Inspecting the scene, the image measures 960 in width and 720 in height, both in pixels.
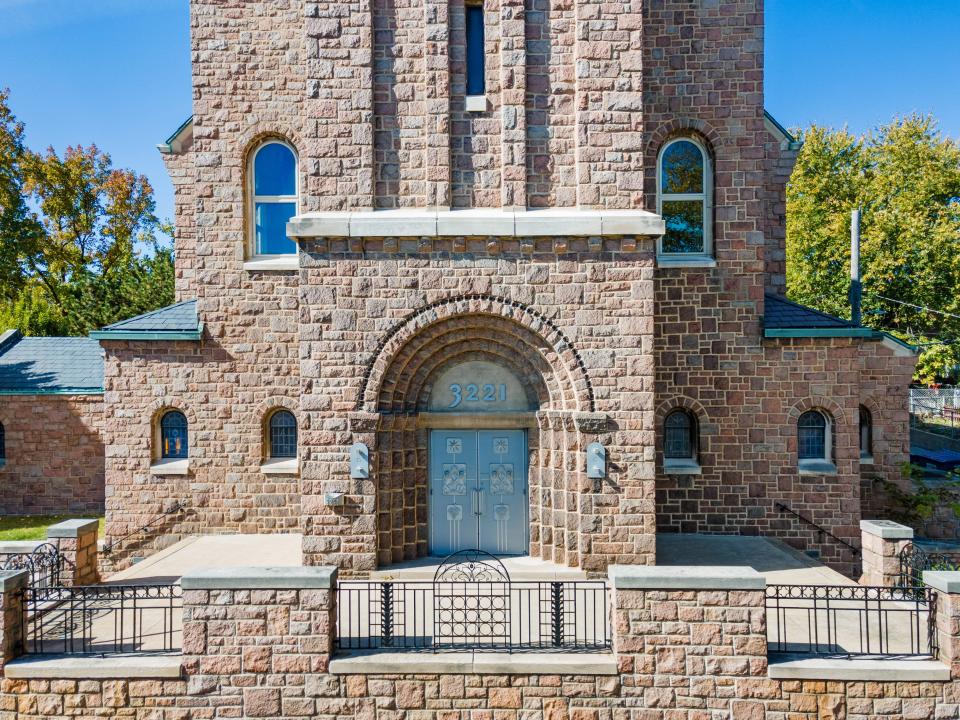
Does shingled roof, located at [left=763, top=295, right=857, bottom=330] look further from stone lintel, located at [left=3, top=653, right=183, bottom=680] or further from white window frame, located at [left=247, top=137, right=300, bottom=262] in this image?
stone lintel, located at [left=3, top=653, right=183, bottom=680]

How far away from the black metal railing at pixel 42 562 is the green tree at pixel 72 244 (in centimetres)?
1773

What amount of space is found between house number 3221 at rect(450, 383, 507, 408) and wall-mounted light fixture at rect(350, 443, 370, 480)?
168 cm

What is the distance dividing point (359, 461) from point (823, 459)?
9.40 metres

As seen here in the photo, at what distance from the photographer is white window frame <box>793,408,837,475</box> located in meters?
11.7

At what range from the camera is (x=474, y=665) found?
264 inches

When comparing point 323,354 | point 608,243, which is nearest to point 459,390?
point 323,354

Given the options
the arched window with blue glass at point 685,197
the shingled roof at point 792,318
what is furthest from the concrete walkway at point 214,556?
the shingled roof at point 792,318

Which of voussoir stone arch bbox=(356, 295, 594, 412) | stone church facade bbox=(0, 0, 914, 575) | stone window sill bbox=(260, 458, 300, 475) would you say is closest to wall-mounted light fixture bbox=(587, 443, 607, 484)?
stone church facade bbox=(0, 0, 914, 575)

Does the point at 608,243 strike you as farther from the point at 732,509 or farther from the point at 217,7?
the point at 217,7

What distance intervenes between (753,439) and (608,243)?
5.49 m

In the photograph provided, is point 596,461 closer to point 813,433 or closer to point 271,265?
point 813,433

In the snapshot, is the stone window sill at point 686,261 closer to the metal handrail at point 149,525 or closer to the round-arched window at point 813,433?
the round-arched window at point 813,433

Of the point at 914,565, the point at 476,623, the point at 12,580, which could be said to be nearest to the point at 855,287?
the point at 914,565

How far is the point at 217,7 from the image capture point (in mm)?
12102
